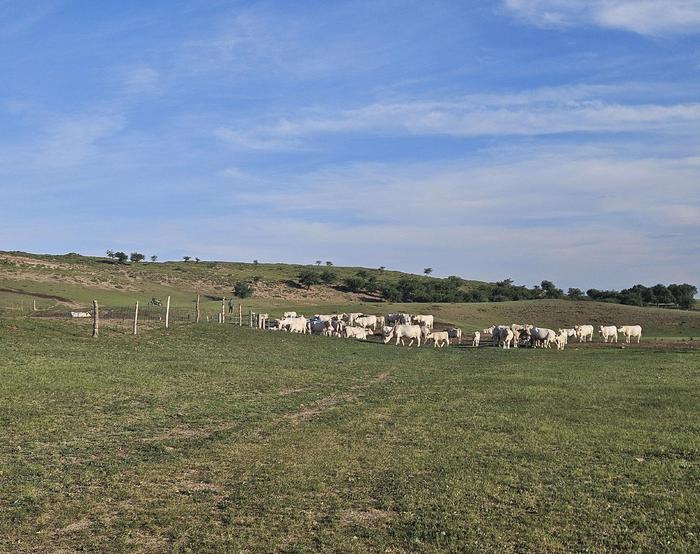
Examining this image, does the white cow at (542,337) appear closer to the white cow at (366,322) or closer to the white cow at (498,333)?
the white cow at (498,333)

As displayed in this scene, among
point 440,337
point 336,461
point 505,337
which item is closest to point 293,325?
point 440,337

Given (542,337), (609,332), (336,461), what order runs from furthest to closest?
(609,332) → (542,337) → (336,461)

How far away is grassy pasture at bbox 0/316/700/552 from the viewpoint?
8680 millimetres

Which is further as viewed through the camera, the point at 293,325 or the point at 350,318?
the point at 350,318

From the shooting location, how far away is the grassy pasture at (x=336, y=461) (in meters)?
8.68

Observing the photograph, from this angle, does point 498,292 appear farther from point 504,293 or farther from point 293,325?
point 293,325

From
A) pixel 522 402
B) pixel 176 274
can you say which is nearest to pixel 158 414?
pixel 522 402

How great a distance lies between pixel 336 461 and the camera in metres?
12.6

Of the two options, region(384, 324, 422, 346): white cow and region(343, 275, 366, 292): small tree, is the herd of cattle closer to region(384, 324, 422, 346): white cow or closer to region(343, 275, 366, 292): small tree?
region(384, 324, 422, 346): white cow

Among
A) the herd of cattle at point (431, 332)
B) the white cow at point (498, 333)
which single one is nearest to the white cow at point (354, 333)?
the herd of cattle at point (431, 332)

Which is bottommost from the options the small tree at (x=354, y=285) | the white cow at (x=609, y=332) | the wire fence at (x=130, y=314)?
the wire fence at (x=130, y=314)

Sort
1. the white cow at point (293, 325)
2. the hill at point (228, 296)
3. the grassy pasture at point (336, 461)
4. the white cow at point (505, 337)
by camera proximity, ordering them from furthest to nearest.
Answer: the hill at point (228, 296) < the white cow at point (293, 325) < the white cow at point (505, 337) < the grassy pasture at point (336, 461)

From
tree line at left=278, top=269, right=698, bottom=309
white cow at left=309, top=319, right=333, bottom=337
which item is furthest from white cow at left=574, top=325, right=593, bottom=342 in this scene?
tree line at left=278, top=269, right=698, bottom=309

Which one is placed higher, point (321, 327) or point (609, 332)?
point (609, 332)
